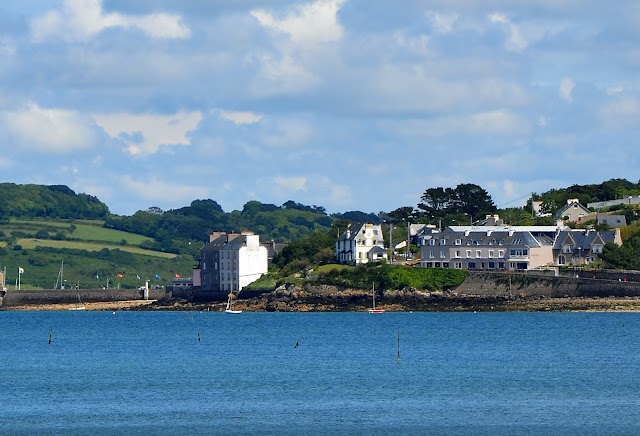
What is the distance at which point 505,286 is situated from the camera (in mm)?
114812

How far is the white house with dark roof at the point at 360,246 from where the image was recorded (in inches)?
5113

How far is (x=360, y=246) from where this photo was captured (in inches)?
5128

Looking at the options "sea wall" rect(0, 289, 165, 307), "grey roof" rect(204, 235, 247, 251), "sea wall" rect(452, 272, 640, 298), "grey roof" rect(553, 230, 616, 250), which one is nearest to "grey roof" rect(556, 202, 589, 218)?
"grey roof" rect(553, 230, 616, 250)

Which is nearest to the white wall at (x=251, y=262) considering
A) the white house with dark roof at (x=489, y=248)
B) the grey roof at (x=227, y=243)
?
the grey roof at (x=227, y=243)

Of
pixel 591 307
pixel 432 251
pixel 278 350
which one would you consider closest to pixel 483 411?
pixel 278 350

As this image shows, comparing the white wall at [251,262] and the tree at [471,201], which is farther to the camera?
the tree at [471,201]

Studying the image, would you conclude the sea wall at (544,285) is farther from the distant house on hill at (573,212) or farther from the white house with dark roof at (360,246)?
the distant house on hill at (573,212)

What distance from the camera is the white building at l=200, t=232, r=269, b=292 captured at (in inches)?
5285

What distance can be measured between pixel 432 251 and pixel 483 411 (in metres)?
83.7

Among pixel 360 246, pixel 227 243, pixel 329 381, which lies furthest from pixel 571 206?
pixel 329 381

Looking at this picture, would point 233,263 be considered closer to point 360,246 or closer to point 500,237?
point 360,246

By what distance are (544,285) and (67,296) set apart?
201ft

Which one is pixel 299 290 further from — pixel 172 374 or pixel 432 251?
pixel 172 374

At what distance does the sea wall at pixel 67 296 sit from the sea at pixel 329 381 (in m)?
51.4
